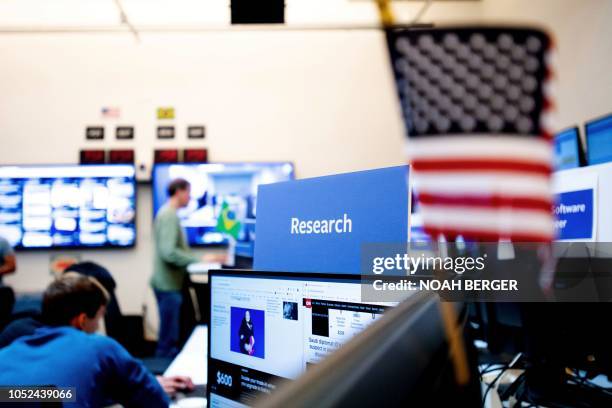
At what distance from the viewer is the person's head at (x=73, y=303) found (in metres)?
1.60

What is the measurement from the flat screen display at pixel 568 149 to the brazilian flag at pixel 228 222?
218cm

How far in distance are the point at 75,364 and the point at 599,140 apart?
2589 millimetres

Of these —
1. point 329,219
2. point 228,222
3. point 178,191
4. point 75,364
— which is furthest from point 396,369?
point 228,222

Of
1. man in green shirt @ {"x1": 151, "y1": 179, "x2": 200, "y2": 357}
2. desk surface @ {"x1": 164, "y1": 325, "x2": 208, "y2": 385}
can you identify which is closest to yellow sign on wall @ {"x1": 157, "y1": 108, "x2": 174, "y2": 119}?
man in green shirt @ {"x1": 151, "y1": 179, "x2": 200, "y2": 357}

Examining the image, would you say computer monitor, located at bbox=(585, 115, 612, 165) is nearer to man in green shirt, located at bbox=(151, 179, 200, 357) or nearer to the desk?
the desk

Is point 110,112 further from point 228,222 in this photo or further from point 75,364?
point 75,364

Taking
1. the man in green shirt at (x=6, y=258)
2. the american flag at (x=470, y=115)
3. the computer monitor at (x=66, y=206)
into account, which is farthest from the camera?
the computer monitor at (x=66, y=206)

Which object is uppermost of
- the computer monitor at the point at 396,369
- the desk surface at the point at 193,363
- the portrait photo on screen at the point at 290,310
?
the computer monitor at the point at 396,369

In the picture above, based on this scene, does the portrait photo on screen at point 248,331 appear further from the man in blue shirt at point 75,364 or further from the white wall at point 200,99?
the white wall at point 200,99

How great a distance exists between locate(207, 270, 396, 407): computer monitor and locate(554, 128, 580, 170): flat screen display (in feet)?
7.58

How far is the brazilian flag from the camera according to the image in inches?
147

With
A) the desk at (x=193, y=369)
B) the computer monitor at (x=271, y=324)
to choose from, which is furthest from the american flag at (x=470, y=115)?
the desk at (x=193, y=369)

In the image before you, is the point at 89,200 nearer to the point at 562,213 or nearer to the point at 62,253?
the point at 62,253

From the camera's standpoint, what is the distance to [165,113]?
15.4ft
